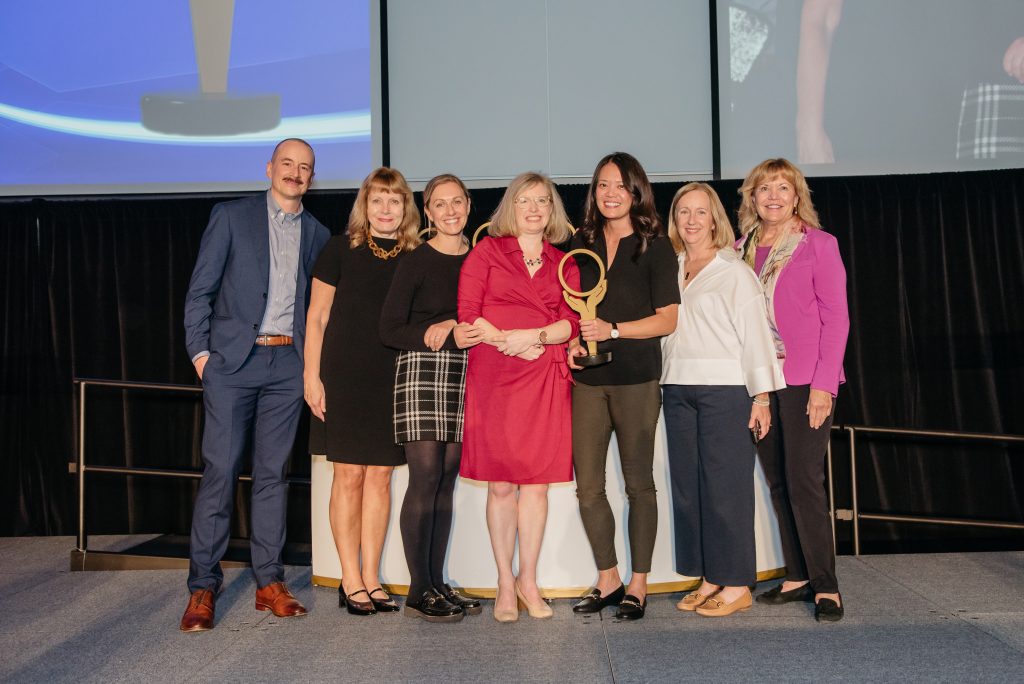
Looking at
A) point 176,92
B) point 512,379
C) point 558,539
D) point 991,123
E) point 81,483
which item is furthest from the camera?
point 176,92

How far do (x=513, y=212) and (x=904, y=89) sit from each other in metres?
3.49

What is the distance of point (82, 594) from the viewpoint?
11.8 ft

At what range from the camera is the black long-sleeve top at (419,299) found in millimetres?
2867

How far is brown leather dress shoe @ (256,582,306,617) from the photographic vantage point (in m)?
3.06

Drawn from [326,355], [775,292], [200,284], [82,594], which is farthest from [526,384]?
[82,594]

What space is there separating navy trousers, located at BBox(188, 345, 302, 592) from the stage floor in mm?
218

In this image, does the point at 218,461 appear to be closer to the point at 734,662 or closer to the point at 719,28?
the point at 734,662

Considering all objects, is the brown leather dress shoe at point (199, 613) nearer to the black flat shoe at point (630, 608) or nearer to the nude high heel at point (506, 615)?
the nude high heel at point (506, 615)

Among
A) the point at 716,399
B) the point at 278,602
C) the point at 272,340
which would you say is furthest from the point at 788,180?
the point at 278,602

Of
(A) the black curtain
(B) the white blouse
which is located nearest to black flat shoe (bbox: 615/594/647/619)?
(B) the white blouse

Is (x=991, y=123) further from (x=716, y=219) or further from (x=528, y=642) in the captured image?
(x=528, y=642)

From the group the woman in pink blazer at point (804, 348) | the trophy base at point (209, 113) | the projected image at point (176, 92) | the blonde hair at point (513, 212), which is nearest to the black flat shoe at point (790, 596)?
the woman in pink blazer at point (804, 348)

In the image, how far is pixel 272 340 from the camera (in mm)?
3080

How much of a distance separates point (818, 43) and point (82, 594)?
15.8 ft
